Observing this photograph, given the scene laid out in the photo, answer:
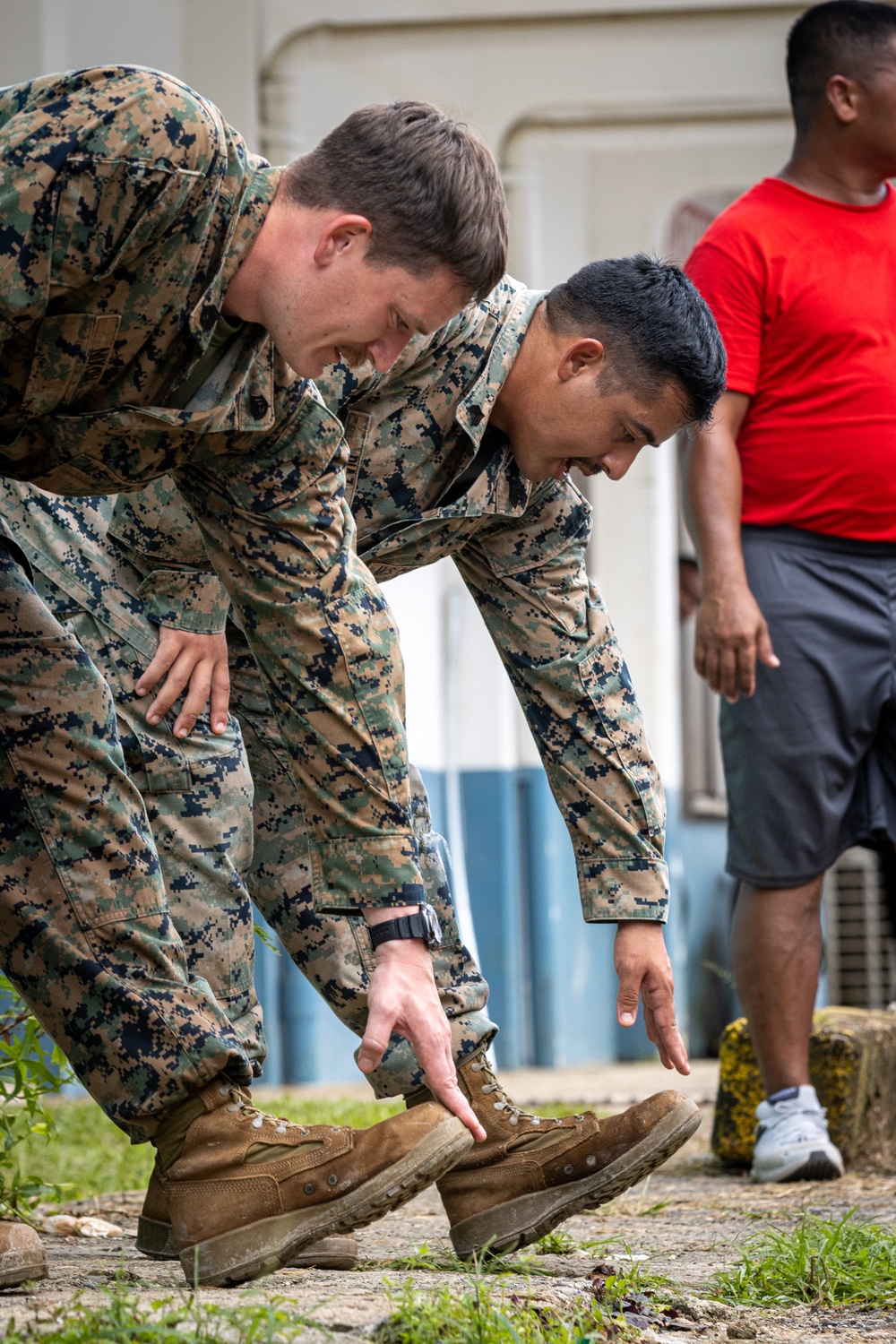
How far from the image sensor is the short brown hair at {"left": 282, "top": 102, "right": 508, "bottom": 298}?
6.17 ft

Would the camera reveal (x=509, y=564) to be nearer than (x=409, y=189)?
No

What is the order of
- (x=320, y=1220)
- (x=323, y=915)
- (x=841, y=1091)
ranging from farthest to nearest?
(x=841, y=1091) → (x=323, y=915) → (x=320, y=1220)

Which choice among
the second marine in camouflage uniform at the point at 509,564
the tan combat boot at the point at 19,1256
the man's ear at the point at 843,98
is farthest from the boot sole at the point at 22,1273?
the man's ear at the point at 843,98

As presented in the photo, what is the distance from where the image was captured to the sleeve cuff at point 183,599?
Result: 2.55m

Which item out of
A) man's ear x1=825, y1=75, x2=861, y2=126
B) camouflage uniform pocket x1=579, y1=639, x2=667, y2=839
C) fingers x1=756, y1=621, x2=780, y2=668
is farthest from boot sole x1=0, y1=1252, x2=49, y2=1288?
man's ear x1=825, y1=75, x2=861, y2=126

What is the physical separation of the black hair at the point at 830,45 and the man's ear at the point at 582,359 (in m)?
1.44

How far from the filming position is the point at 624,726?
2.58 meters

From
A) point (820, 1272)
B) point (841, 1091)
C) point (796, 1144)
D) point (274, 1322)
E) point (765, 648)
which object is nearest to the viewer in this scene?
point (274, 1322)

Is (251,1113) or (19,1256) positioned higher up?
(251,1113)

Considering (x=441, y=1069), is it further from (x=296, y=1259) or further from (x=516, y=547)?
(x=516, y=547)

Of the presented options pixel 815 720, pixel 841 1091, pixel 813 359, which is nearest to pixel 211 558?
pixel 815 720

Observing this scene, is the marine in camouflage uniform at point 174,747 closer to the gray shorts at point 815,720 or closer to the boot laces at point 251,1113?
the boot laces at point 251,1113

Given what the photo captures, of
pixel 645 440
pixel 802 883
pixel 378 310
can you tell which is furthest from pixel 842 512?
pixel 378 310

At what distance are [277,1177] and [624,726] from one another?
956 mm
